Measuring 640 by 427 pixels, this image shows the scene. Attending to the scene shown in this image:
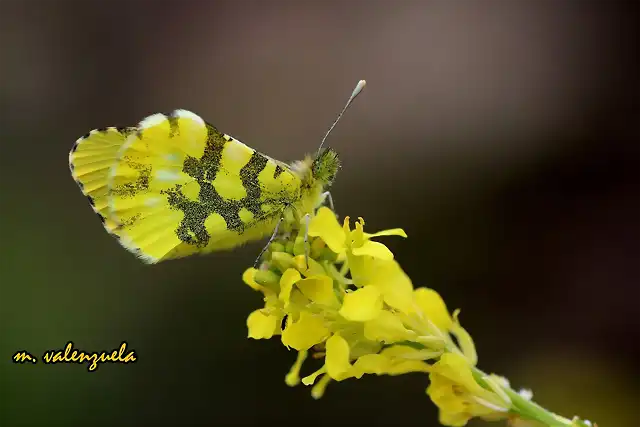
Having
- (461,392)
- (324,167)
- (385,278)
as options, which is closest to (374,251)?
(385,278)

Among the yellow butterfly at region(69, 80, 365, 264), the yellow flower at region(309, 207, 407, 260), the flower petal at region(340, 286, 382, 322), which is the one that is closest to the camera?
the flower petal at region(340, 286, 382, 322)

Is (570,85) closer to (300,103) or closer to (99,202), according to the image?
(300,103)

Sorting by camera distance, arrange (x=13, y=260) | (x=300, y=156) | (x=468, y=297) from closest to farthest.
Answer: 1. (x=13, y=260)
2. (x=468, y=297)
3. (x=300, y=156)

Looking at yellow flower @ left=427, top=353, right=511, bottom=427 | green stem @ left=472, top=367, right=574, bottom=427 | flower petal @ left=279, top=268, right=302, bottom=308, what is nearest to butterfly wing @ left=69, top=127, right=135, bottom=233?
flower petal @ left=279, top=268, right=302, bottom=308

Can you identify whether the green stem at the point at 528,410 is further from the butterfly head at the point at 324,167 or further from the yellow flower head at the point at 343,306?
the butterfly head at the point at 324,167

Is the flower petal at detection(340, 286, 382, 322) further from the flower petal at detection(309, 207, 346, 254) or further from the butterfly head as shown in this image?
the butterfly head

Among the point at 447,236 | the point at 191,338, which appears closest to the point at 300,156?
the point at 447,236

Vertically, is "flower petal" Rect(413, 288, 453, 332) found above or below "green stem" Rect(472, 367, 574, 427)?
above

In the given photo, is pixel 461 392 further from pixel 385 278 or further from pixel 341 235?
pixel 341 235
